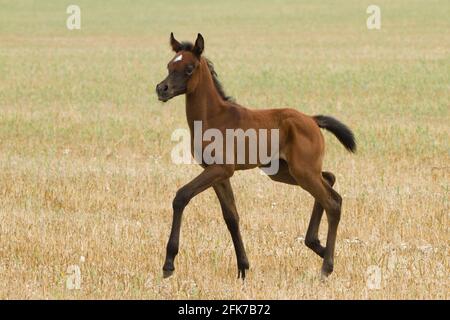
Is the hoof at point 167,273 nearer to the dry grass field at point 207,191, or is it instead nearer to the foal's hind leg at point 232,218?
the dry grass field at point 207,191

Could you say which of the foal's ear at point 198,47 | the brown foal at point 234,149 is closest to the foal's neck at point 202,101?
the brown foal at point 234,149

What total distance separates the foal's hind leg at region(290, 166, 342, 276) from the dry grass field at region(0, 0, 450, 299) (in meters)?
0.19

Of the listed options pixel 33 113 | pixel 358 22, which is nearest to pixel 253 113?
pixel 33 113

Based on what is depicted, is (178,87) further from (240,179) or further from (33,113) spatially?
(33,113)

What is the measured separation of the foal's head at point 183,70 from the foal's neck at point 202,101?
0.09 metres

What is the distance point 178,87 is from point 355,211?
4537mm

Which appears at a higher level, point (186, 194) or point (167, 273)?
point (186, 194)

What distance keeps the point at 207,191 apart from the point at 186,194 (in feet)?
18.4

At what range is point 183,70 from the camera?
8578mm

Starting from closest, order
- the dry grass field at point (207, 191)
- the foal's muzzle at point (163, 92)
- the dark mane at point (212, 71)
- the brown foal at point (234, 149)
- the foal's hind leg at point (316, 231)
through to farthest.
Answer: the foal's muzzle at point (163, 92) → the brown foal at point (234, 149) → the dark mane at point (212, 71) → the dry grass field at point (207, 191) → the foal's hind leg at point (316, 231)

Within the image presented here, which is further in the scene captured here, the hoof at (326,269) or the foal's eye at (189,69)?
the hoof at (326,269)

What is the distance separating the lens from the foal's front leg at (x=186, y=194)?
8.41 meters

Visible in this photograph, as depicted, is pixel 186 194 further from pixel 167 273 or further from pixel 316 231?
pixel 316 231

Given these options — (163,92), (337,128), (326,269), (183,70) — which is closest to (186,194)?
(163,92)
